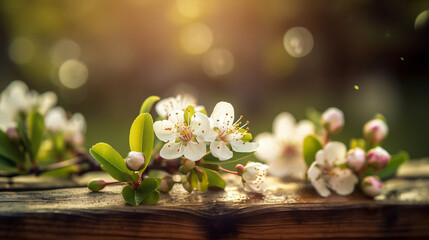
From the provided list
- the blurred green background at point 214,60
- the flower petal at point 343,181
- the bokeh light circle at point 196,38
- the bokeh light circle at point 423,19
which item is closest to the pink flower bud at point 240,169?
the flower petal at point 343,181

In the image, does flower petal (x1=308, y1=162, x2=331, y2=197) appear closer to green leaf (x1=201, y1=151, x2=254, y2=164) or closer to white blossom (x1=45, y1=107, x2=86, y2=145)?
green leaf (x1=201, y1=151, x2=254, y2=164)

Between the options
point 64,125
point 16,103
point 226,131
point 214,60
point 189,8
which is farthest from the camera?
point 214,60

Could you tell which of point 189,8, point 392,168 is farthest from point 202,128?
point 189,8

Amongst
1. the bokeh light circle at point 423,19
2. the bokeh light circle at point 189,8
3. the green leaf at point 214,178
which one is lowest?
the green leaf at point 214,178

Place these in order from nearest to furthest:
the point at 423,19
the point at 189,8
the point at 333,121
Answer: the point at 333,121, the point at 423,19, the point at 189,8

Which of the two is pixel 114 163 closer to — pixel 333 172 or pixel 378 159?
pixel 333 172

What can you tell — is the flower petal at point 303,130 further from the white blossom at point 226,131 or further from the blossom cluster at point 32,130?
the blossom cluster at point 32,130
